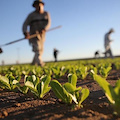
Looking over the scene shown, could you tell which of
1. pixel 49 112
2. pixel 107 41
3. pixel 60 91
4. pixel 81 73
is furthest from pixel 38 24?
pixel 107 41

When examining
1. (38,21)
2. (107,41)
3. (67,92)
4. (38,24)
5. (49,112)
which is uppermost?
(38,21)

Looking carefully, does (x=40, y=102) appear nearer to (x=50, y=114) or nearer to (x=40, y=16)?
(x=50, y=114)

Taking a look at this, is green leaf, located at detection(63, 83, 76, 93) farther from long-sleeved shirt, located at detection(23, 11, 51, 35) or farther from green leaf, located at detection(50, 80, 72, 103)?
long-sleeved shirt, located at detection(23, 11, 51, 35)

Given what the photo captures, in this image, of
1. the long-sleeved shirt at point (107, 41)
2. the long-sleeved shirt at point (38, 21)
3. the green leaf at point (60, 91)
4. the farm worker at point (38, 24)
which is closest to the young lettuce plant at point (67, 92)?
the green leaf at point (60, 91)

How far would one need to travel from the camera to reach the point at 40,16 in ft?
24.6

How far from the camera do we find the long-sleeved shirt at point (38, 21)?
7496mm

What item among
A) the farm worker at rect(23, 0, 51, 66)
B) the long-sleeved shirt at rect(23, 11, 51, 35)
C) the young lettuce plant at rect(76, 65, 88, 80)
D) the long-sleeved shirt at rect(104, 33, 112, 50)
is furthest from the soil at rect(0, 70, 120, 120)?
the long-sleeved shirt at rect(104, 33, 112, 50)

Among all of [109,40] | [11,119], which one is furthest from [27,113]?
[109,40]

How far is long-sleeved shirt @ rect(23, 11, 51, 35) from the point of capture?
7.50 metres

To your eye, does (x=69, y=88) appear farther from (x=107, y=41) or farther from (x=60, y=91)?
(x=107, y=41)

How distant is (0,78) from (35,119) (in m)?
0.93

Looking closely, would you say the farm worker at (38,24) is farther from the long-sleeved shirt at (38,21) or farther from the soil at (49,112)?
the soil at (49,112)

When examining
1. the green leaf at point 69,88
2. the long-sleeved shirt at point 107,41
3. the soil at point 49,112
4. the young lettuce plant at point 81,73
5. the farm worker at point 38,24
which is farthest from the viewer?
the long-sleeved shirt at point 107,41

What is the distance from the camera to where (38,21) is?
759 cm
